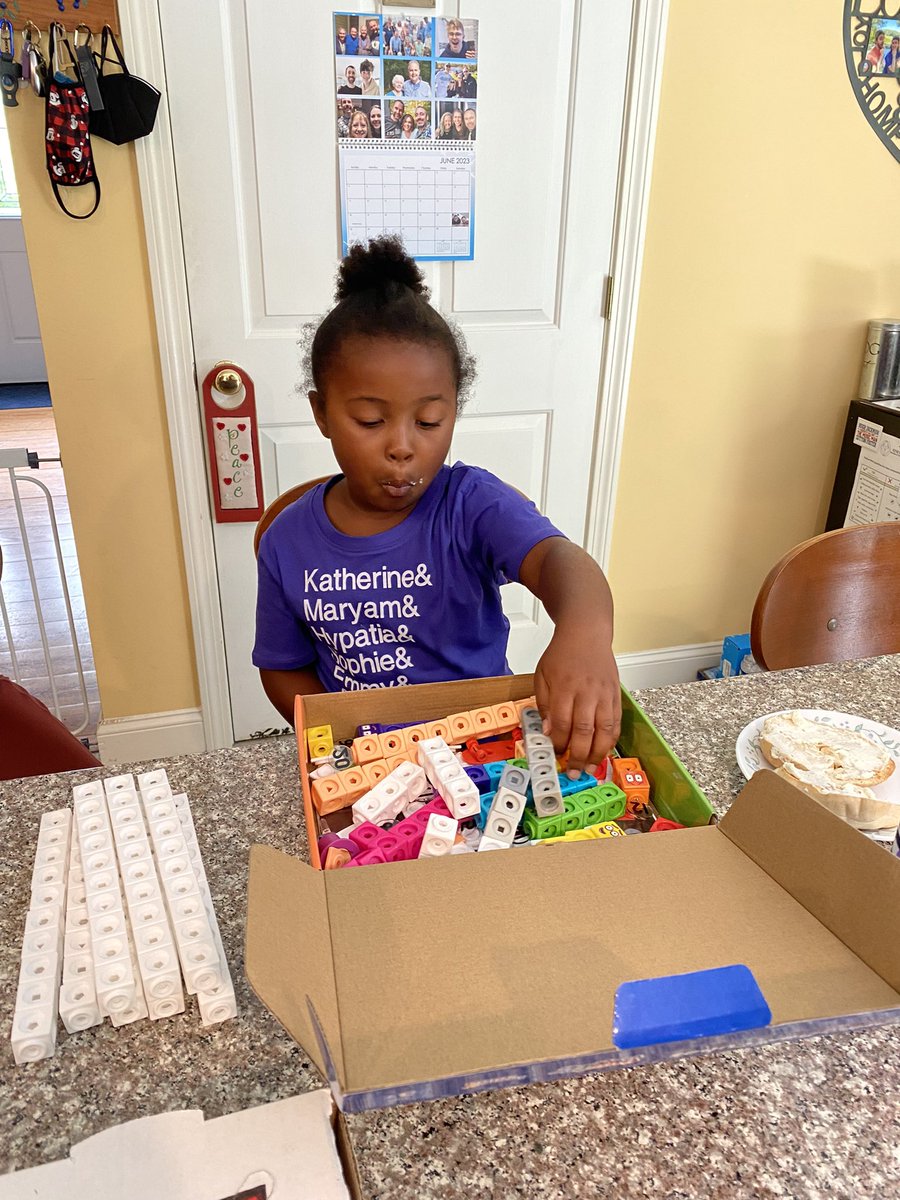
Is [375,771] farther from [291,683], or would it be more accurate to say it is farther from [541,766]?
[291,683]

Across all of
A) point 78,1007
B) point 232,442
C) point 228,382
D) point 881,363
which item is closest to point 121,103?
point 228,382

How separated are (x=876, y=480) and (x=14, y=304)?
5.32 meters

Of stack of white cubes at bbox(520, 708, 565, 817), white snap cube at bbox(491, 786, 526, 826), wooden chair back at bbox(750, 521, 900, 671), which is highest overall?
stack of white cubes at bbox(520, 708, 565, 817)

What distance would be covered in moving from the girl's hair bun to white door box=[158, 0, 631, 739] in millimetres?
781

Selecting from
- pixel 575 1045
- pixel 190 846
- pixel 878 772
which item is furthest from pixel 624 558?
pixel 575 1045

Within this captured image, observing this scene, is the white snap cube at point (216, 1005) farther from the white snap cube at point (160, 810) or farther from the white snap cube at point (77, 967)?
the white snap cube at point (160, 810)

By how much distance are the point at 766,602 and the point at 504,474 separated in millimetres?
993

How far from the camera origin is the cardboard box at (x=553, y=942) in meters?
0.46

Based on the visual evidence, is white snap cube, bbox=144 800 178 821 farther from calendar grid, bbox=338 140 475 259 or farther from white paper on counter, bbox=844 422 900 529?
white paper on counter, bbox=844 422 900 529

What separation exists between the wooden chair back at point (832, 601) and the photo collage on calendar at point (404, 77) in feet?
3.85

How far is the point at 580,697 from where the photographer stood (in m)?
0.69

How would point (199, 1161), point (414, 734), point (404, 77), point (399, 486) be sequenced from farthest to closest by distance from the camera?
1. point (404, 77)
2. point (399, 486)
3. point (414, 734)
4. point (199, 1161)

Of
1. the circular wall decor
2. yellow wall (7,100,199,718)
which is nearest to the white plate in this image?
yellow wall (7,100,199,718)

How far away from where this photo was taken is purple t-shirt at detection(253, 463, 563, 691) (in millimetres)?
1077
